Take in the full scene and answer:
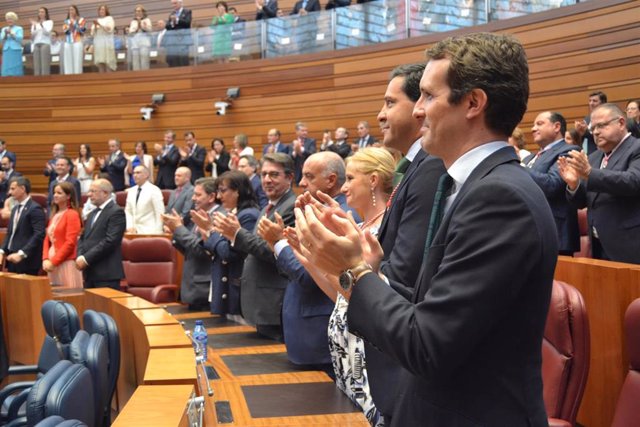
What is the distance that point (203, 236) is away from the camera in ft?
17.1

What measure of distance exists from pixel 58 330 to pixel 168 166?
7.74m

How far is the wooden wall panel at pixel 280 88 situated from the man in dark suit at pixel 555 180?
2951mm

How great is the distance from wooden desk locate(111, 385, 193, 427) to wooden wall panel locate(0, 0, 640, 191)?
6366mm

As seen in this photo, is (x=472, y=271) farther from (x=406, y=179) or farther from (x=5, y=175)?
(x=5, y=175)

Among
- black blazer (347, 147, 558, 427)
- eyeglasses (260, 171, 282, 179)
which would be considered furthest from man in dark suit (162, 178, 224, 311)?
black blazer (347, 147, 558, 427)

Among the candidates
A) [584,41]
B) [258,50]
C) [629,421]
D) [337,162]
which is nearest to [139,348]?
[337,162]

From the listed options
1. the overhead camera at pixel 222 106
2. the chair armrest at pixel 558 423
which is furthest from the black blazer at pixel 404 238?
the overhead camera at pixel 222 106

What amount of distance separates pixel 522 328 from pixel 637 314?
3.57 ft

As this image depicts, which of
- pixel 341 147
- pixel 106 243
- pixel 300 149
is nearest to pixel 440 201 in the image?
pixel 106 243

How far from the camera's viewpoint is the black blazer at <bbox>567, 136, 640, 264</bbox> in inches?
141

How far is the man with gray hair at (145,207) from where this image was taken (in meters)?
8.27

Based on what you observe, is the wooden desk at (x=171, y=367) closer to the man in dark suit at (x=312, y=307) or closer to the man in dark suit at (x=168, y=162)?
the man in dark suit at (x=312, y=307)

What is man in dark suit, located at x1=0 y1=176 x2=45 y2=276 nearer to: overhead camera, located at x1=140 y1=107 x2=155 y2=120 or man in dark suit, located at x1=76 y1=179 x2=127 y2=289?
man in dark suit, located at x1=76 y1=179 x2=127 y2=289

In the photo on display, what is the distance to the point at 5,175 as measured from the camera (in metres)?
11.5
